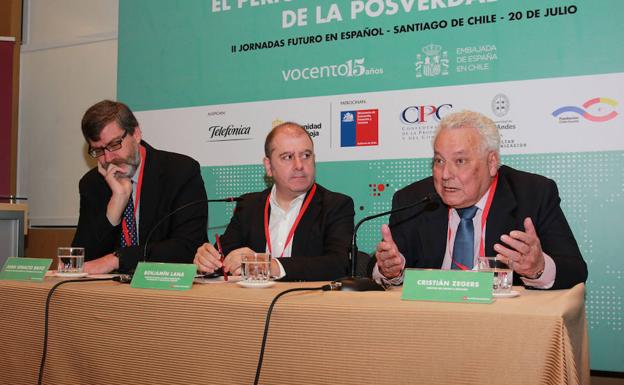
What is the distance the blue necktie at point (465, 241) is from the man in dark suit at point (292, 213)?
1.72ft

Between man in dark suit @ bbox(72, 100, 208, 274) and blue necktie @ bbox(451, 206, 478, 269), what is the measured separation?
4.43 ft

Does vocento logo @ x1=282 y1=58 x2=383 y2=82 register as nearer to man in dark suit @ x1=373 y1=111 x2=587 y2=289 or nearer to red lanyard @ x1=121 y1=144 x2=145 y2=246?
red lanyard @ x1=121 y1=144 x2=145 y2=246

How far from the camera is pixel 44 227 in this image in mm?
5289

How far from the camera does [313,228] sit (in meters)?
2.93

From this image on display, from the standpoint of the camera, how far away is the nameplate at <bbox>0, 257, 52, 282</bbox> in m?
2.21

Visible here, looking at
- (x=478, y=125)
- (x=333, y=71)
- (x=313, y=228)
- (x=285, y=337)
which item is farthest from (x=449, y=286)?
(x=333, y=71)

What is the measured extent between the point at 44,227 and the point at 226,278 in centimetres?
366

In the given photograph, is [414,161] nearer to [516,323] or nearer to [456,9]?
[456,9]

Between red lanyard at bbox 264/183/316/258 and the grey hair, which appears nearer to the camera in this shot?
the grey hair

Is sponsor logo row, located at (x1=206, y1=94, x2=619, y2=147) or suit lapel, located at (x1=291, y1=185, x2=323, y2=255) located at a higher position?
sponsor logo row, located at (x1=206, y1=94, x2=619, y2=147)

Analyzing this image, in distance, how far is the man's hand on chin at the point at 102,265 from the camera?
8.52 ft

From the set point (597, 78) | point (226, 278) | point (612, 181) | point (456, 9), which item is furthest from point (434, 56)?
point (226, 278)

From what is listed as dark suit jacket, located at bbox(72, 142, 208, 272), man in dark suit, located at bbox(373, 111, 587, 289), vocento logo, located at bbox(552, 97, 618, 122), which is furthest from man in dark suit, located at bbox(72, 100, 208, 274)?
vocento logo, located at bbox(552, 97, 618, 122)

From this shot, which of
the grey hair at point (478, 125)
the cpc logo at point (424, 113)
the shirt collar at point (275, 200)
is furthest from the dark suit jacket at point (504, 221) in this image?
the cpc logo at point (424, 113)
